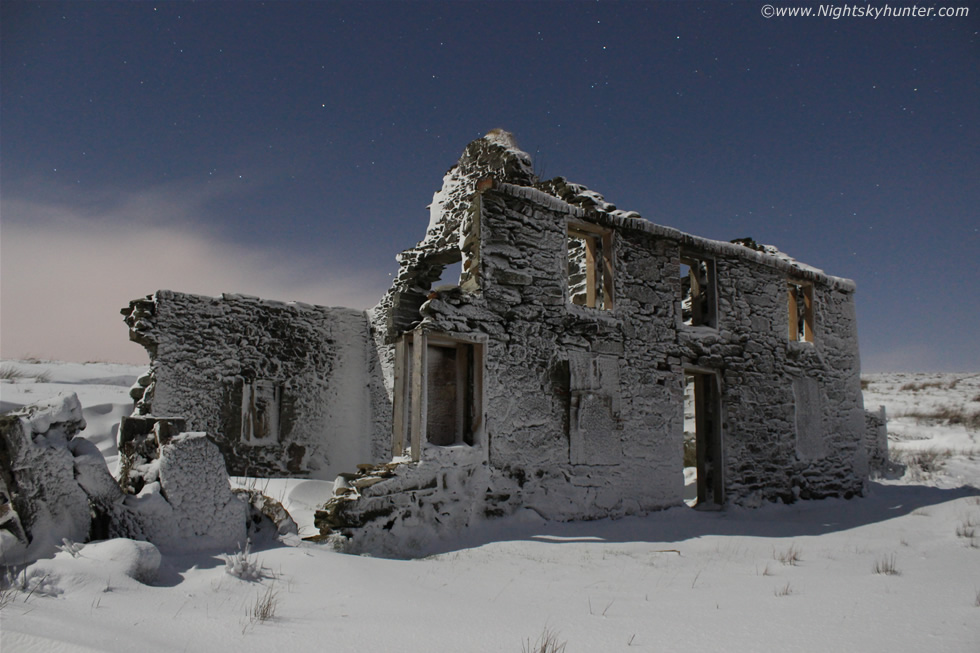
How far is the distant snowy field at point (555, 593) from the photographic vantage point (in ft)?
9.67

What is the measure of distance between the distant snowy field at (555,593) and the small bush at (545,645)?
3cm

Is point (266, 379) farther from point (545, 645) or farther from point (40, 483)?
point (545, 645)

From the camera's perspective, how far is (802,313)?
11.2 m

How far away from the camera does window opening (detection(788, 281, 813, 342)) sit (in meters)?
10.8

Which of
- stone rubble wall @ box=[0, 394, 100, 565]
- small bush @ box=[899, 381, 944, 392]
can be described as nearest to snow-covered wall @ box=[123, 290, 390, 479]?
stone rubble wall @ box=[0, 394, 100, 565]

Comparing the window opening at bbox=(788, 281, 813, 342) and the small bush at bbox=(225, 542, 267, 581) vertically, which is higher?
the window opening at bbox=(788, 281, 813, 342)

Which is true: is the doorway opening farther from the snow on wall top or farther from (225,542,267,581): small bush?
(225,542,267,581): small bush

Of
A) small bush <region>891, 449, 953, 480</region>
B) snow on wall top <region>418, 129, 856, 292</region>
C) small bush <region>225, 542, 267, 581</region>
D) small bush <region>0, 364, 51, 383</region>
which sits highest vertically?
snow on wall top <region>418, 129, 856, 292</region>

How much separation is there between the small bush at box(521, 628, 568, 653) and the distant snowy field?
0.03m

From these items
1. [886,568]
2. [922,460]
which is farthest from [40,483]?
[922,460]

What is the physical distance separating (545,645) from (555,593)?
1758mm

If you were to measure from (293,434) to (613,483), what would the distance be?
5.91 meters

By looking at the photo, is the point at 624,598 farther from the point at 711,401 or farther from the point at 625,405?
the point at 711,401

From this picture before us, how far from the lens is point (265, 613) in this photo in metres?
3.17
